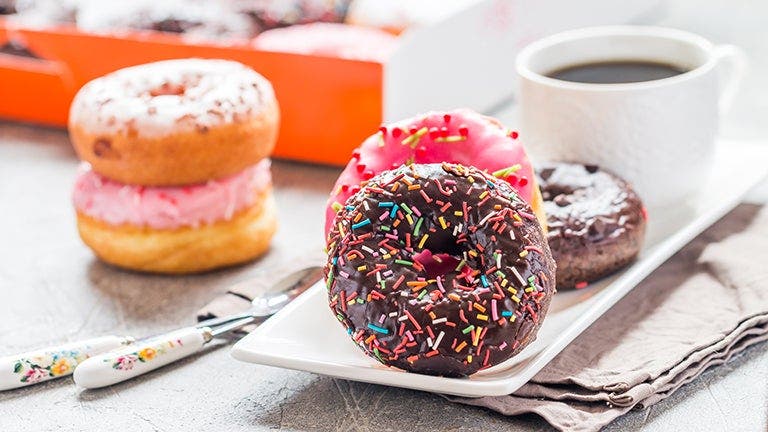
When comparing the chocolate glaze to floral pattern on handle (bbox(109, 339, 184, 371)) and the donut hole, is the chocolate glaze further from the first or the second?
the donut hole

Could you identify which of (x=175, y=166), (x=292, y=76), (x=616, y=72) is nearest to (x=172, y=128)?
(x=175, y=166)

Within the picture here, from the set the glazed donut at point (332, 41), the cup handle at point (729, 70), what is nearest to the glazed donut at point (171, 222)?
the glazed donut at point (332, 41)

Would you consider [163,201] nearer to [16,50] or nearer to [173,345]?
[173,345]

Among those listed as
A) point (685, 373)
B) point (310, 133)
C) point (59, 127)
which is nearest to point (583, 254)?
point (685, 373)

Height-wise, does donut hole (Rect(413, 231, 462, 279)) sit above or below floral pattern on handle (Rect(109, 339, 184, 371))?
above

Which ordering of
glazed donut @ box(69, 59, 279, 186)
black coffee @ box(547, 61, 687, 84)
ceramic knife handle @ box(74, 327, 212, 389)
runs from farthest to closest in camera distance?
black coffee @ box(547, 61, 687, 84) < glazed donut @ box(69, 59, 279, 186) < ceramic knife handle @ box(74, 327, 212, 389)

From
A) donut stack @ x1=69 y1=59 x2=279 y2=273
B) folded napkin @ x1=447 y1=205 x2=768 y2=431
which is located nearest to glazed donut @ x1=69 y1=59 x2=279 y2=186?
donut stack @ x1=69 y1=59 x2=279 y2=273

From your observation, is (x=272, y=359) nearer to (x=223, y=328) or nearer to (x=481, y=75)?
(x=223, y=328)

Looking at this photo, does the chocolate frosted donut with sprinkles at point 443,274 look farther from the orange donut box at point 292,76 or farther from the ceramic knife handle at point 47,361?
the orange donut box at point 292,76
